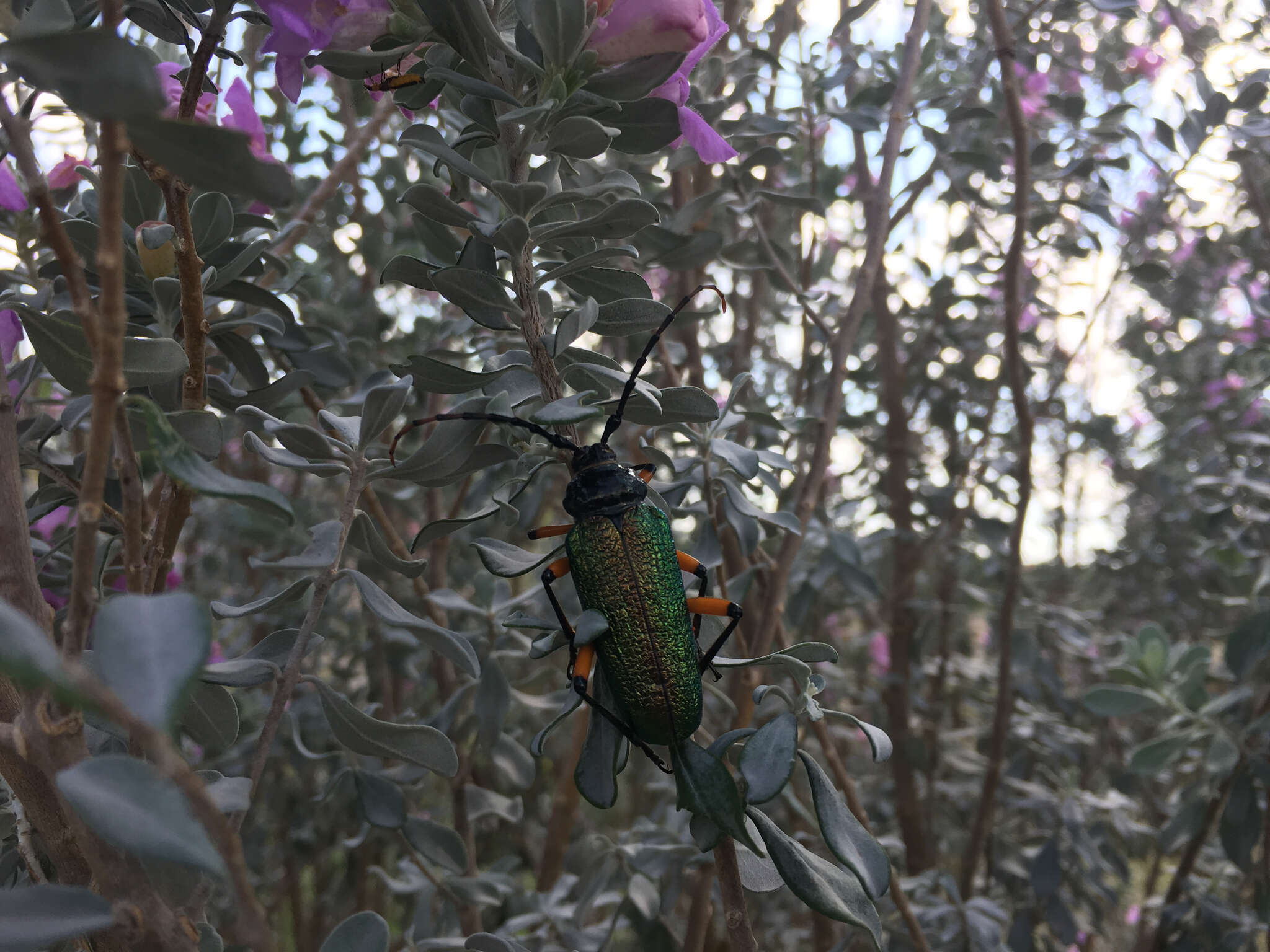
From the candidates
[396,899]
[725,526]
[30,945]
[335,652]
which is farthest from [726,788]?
[335,652]

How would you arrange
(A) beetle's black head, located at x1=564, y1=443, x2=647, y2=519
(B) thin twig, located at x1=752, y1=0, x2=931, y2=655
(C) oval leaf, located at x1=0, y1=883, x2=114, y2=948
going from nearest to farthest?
(C) oval leaf, located at x1=0, y1=883, x2=114, y2=948
(A) beetle's black head, located at x1=564, y1=443, x2=647, y2=519
(B) thin twig, located at x1=752, y1=0, x2=931, y2=655

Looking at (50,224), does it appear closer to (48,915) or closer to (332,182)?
(48,915)

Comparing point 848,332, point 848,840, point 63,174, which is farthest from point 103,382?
point 848,332

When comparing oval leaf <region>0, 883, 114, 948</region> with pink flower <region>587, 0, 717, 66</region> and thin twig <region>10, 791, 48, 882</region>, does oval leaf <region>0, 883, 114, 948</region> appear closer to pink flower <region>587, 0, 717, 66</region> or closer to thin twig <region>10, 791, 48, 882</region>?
thin twig <region>10, 791, 48, 882</region>

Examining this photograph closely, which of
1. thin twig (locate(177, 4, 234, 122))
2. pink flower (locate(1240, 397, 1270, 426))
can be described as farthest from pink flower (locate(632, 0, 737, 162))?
pink flower (locate(1240, 397, 1270, 426))

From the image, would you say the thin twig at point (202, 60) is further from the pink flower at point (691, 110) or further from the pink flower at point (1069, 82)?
the pink flower at point (1069, 82)
